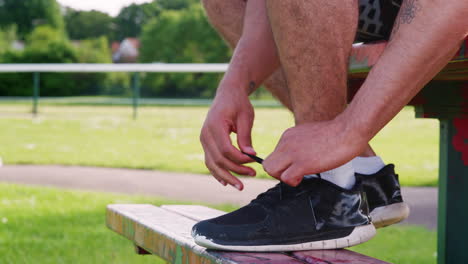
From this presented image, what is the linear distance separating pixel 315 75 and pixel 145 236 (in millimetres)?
478

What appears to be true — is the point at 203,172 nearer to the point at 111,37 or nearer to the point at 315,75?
the point at 315,75

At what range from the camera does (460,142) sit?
116 centimetres

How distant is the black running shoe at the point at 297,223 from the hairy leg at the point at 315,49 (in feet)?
0.35

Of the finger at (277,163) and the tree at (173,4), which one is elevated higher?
the tree at (173,4)

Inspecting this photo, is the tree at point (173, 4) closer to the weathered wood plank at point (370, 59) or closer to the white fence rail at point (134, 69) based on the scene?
the white fence rail at point (134, 69)

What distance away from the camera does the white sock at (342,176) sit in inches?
32.5

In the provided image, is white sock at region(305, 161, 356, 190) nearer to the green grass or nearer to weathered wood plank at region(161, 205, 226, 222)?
weathered wood plank at region(161, 205, 226, 222)

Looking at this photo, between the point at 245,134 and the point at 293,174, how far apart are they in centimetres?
17

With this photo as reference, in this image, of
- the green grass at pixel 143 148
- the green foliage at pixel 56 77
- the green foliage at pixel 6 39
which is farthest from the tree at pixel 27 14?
the green grass at pixel 143 148

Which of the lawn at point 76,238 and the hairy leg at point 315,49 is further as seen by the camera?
the lawn at point 76,238

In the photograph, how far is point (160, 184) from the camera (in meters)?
3.41

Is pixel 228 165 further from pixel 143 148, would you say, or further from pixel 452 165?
pixel 143 148

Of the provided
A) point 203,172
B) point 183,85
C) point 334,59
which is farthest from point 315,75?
point 183,85

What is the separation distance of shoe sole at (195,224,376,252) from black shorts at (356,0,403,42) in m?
0.35
